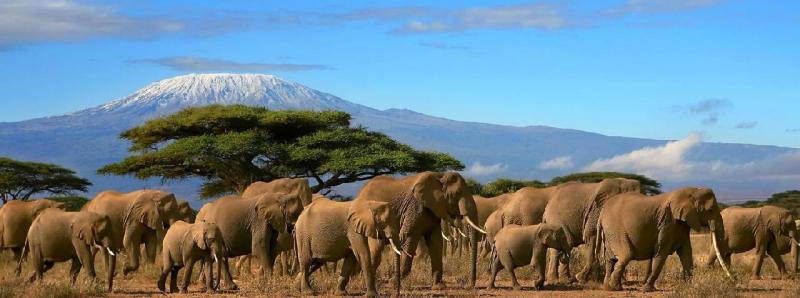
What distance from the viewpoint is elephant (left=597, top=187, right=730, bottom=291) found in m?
19.8

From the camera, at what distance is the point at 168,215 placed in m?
24.8

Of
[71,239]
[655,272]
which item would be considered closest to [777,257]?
[655,272]

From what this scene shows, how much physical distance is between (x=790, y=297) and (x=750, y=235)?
6.46 meters

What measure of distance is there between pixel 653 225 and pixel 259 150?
28.8 metres

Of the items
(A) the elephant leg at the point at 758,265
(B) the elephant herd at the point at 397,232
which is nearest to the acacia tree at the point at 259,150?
(A) the elephant leg at the point at 758,265

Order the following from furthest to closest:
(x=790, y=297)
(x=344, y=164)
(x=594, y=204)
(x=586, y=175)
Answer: (x=586, y=175) < (x=344, y=164) < (x=594, y=204) < (x=790, y=297)

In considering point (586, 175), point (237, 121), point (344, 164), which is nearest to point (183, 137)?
point (237, 121)

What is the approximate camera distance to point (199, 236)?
65.5ft

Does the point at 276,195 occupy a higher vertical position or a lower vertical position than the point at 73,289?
higher

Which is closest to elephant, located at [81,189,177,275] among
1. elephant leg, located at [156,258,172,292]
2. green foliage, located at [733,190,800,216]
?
elephant leg, located at [156,258,172,292]

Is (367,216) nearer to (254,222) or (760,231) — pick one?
(254,222)

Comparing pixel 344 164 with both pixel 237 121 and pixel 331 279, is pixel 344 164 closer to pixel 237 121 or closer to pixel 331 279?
pixel 237 121

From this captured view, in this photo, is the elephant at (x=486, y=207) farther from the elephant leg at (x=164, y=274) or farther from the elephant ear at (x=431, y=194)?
the elephant leg at (x=164, y=274)

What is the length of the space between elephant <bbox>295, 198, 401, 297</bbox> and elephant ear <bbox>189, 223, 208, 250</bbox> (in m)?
1.56
